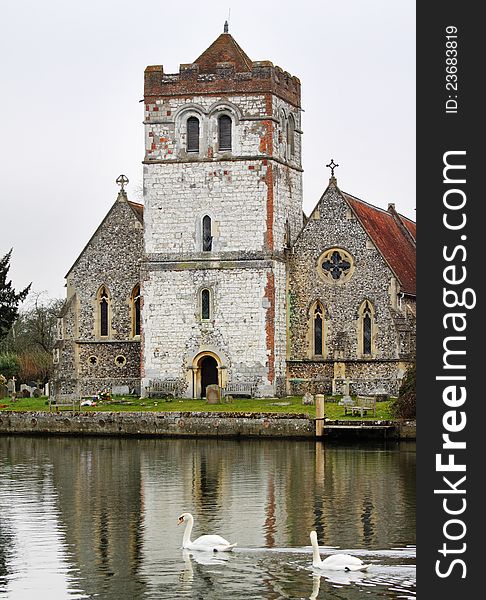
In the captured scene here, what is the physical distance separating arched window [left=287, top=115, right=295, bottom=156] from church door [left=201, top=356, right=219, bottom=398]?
32.4ft

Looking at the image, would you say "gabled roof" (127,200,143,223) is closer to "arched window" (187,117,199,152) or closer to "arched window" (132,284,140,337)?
"arched window" (132,284,140,337)

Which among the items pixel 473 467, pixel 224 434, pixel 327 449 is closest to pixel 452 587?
pixel 473 467

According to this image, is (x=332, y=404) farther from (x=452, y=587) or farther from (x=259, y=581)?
(x=452, y=587)

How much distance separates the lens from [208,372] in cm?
6469

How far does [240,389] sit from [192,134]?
1106 cm

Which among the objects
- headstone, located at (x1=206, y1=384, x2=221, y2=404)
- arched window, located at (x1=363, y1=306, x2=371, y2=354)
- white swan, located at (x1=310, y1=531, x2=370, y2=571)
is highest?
arched window, located at (x1=363, y1=306, x2=371, y2=354)

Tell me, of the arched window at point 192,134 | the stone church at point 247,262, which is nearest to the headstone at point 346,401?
the stone church at point 247,262

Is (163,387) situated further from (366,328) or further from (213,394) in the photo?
(366,328)

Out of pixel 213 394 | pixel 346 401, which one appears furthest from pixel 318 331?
pixel 213 394

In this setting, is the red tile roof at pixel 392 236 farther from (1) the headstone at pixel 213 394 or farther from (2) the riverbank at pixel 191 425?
(2) the riverbank at pixel 191 425

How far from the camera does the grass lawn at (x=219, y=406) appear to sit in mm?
57569

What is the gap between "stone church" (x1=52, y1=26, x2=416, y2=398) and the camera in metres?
63.4

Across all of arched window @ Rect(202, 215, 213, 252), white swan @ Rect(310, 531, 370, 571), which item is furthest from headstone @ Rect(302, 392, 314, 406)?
white swan @ Rect(310, 531, 370, 571)

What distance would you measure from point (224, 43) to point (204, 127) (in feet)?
14.1
